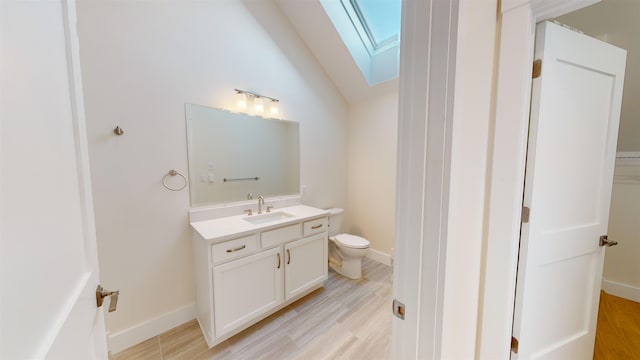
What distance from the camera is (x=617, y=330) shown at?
1683 millimetres

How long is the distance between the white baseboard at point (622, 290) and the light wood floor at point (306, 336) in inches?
83.5

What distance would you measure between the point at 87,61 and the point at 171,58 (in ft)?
Answer: 1.59

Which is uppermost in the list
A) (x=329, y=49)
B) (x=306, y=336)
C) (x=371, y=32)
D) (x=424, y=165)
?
(x=371, y=32)

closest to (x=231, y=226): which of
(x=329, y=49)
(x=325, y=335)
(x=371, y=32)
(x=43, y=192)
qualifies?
(x=325, y=335)

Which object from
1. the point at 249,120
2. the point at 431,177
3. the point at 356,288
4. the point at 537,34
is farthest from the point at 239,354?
the point at 537,34

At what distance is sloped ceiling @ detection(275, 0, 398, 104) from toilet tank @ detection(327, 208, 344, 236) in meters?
1.54

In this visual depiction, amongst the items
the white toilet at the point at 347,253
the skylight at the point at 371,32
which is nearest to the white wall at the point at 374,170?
the skylight at the point at 371,32

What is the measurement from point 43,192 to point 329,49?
265 centimetres

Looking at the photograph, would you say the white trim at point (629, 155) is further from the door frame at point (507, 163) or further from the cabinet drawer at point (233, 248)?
the cabinet drawer at point (233, 248)

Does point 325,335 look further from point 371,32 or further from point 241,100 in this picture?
point 371,32

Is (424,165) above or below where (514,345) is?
above

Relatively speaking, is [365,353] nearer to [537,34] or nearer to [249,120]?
[537,34]

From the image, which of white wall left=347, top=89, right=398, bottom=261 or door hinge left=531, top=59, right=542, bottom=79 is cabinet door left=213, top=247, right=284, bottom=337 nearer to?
white wall left=347, top=89, right=398, bottom=261

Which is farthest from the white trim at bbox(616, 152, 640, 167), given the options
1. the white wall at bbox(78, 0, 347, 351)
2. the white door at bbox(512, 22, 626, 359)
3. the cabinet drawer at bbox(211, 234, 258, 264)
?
the white wall at bbox(78, 0, 347, 351)
